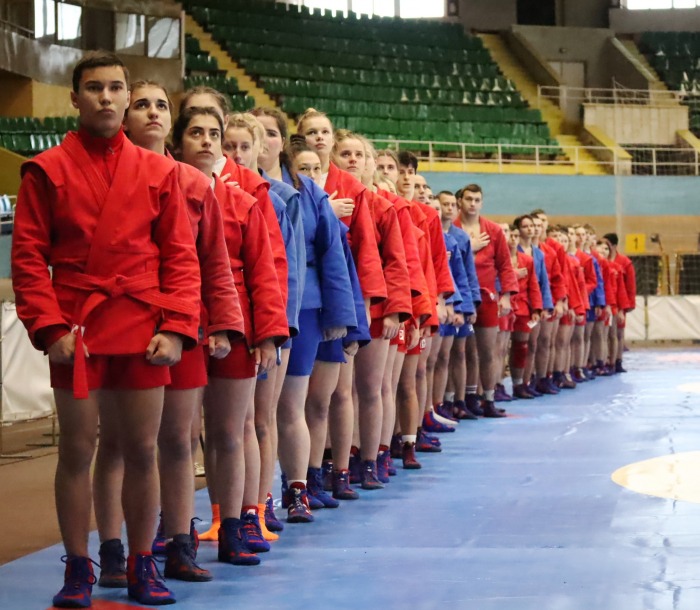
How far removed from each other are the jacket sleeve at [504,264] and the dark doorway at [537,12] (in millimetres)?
18836

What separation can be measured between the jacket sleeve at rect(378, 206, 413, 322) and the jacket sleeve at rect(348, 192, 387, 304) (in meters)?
0.15

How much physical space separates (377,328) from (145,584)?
7.22 feet

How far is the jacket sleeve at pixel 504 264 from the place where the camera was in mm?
8133

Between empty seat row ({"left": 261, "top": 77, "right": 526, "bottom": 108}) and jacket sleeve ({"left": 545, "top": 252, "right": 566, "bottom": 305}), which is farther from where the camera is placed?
empty seat row ({"left": 261, "top": 77, "right": 526, "bottom": 108})

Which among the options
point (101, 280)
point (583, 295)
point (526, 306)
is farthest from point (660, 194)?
point (101, 280)

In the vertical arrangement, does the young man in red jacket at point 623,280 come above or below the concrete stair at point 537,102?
below

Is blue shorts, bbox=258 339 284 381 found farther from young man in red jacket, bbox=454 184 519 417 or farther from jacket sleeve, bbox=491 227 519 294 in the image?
jacket sleeve, bbox=491 227 519 294

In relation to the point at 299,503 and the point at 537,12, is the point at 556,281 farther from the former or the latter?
the point at 537,12

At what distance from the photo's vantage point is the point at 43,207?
9.04ft

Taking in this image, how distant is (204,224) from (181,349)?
17.5 inches

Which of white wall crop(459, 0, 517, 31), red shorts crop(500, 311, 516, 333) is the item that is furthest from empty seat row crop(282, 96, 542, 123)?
red shorts crop(500, 311, 516, 333)

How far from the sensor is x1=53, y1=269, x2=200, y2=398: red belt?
2.66 m

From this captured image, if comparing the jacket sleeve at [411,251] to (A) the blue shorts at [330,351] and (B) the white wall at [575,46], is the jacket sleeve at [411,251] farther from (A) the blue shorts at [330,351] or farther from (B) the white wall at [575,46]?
(B) the white wall at [575,46]

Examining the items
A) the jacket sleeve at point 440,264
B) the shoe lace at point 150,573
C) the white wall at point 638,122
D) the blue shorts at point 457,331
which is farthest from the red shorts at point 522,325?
the white wall at point 638,122
